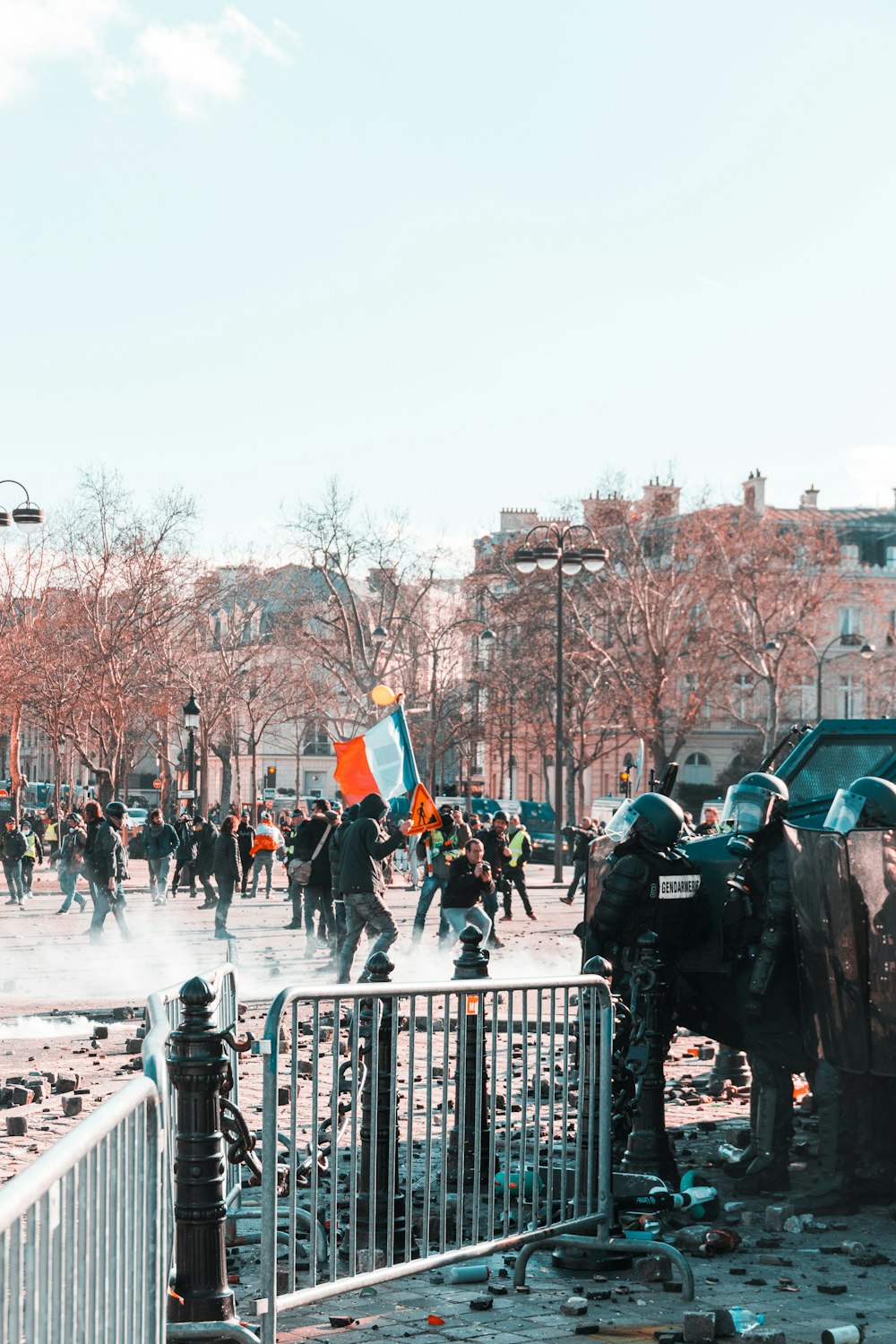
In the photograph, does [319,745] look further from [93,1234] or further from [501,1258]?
[93,1234]

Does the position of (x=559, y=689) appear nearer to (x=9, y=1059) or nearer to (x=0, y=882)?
(x=0, y=882)

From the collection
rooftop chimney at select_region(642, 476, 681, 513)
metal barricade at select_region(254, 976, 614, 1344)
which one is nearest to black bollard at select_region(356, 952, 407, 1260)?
metal barricade at select_region(254, 976, 614, 1344)

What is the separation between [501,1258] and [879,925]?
2.20 meters

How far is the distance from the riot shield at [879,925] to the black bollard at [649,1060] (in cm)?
107

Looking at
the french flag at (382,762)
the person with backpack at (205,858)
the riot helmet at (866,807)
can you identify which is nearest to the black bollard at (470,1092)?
the riot helmet at (866,807)

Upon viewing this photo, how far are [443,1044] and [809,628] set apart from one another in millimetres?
61401

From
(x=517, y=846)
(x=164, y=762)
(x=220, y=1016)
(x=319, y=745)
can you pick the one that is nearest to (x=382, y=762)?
(x=517, y=846)

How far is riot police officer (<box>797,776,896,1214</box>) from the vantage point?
7.95m

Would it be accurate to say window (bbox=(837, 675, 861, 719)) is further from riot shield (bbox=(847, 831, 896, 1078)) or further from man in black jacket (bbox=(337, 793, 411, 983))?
riot shield (bbox=(847, 831, 896, 1078))

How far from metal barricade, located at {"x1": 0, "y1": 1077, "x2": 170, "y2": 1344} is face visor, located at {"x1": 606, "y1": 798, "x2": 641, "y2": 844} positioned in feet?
15.5

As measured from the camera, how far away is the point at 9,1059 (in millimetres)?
12547

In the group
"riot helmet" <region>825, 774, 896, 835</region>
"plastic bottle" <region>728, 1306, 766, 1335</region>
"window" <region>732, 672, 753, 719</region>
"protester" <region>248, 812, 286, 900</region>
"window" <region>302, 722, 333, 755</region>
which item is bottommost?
"plastic bottle" <region>728, 1306, 766, 1335</region>

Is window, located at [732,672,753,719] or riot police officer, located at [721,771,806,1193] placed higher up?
window, located at [732,672,753,719]

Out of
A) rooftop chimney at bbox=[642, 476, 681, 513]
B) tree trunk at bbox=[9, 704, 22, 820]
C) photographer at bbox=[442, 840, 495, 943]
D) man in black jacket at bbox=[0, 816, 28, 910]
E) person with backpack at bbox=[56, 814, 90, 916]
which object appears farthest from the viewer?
rooftop chimney at bbox=[642, 476, 681, 513]
